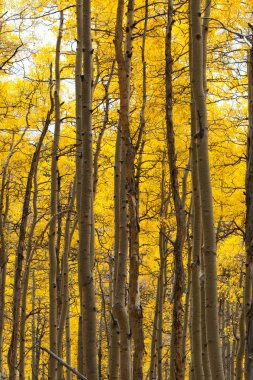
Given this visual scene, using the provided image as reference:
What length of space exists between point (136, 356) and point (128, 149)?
6.42ft

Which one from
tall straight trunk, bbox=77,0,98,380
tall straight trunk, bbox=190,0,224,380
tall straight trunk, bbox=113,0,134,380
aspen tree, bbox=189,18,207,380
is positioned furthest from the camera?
aspen tree, bbox=189,18,207,380

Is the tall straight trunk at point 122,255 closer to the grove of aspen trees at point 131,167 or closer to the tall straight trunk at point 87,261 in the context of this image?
the grove of aspen trees at point 131,167

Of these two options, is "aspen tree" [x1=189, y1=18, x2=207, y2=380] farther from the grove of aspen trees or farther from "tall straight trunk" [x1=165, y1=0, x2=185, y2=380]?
"tall straight trunk" [x1=165, y1=0, x2=185, y2=380]

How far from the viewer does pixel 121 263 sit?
4.66 m

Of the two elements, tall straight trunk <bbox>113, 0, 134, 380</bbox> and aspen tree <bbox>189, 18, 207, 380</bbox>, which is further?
aspen tree <bbox>189, 18, 207, 380</bbox>

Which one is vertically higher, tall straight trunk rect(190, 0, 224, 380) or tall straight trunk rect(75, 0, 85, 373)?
tall straight trunk rect(75, 0, 85, 373)

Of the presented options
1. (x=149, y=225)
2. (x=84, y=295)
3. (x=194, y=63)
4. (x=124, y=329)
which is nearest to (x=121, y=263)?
(x=124, y=329)

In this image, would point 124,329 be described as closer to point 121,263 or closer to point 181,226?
point 121,263

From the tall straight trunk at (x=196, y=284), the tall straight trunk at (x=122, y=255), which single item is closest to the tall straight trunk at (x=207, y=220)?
the tall straight trunk at (x=122, y=255)

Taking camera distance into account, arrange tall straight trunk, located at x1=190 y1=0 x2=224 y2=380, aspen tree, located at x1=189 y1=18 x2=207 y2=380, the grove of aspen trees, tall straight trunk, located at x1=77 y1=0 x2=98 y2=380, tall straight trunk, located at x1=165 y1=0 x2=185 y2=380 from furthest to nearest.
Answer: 1. aspen tree, located at x1=189 y1=18 x2=207 y2=380
2. tall straight trunk, located at x1=165 y1=0 x2=185 y2=380
3. tall straight trunk, located at x1=77 y1=0 x2=98 y2=380
4. the grove of aspen trees
5. tall straight trunk, located at x1=190 y1=0 x2=224 y2=380

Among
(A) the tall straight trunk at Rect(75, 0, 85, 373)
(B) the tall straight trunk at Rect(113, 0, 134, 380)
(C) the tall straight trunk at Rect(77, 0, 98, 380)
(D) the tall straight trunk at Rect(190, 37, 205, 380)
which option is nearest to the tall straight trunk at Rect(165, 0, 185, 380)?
(D) the tall straight trunk at Rect(190, 37, 205, 380)

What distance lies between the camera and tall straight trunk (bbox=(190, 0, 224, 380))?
3270 mm

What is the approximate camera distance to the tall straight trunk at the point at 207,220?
327 centimetres

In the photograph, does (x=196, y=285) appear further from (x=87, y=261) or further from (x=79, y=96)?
(x=79, y=96)
